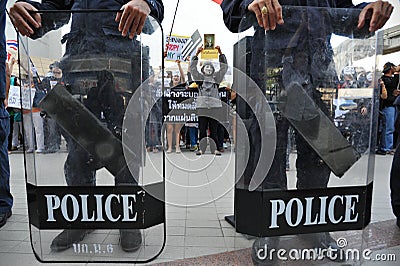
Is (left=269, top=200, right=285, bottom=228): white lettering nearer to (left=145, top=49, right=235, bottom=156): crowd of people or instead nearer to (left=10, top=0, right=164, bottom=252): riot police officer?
(left=10, top=0, right=164, bottom=252): riot police officer

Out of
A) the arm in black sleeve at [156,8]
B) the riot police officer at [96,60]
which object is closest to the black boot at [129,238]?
the riot police officer at [96,60]

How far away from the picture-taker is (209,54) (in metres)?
2.94

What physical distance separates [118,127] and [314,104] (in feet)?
2.25

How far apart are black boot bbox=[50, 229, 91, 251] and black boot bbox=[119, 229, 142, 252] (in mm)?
137

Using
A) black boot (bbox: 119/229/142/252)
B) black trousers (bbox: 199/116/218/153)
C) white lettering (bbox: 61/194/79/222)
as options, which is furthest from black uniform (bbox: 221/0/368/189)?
black trousers (bbox: 199/116/218/153)

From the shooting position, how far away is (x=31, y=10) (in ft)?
3.20

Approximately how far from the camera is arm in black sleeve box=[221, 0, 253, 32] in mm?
1105

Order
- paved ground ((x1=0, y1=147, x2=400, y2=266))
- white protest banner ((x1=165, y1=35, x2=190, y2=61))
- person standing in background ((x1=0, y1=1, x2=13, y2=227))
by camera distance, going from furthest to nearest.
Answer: white protest banner ((x1=165, y1=35, x2=190, y2=61))
person standing in background ((x1=0, y1=1, x2=13, y2=227))
paved ground ((x1=0, y1=147, x2=400, y2=266))

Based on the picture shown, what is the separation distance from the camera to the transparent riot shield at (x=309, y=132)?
100 centimetres

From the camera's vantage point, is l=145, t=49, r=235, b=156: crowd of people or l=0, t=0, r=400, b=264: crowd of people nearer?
l=0, t=0, r=400, b=264: crowd of people

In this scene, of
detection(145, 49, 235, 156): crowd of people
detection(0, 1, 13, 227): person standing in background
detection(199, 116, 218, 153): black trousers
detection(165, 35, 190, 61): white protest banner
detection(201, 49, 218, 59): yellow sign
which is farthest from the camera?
detection(165, 35, 190, 61): white protest banner

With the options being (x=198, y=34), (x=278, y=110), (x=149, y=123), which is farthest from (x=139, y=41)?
(x=198, y=34)

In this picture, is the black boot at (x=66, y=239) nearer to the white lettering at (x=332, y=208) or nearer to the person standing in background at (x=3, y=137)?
the person standing in background at (x=3, y=137)

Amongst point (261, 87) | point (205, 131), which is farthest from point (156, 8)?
point (205, 131)
